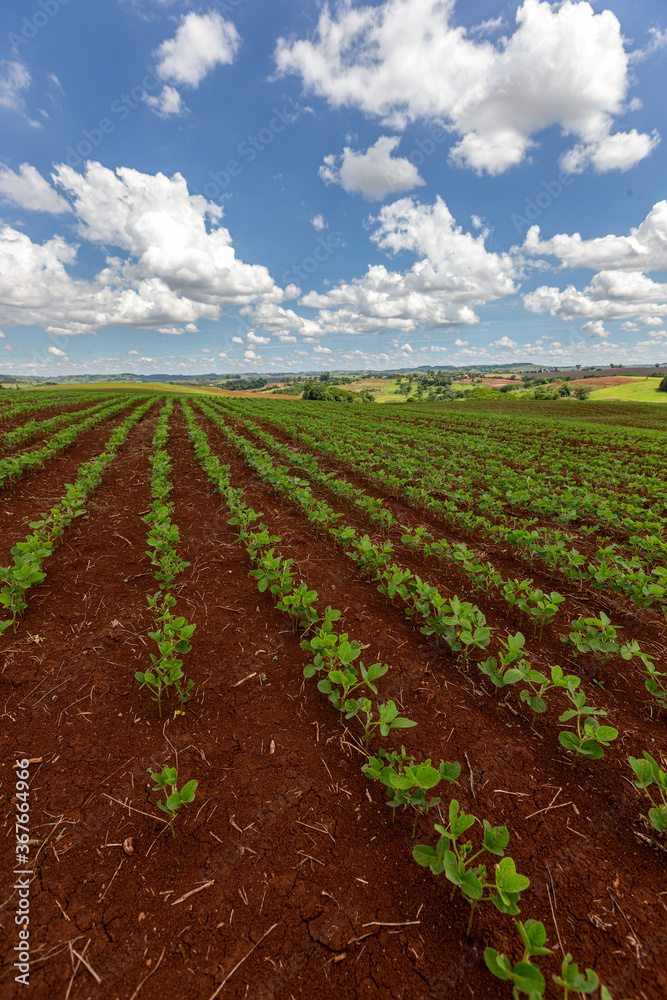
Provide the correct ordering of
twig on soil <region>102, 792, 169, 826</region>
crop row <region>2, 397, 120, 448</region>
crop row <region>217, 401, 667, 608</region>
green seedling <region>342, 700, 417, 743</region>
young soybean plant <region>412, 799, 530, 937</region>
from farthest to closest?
crop row <region>2, 397, 120, 448</region>
crop row <region>217, 401, 667, 608</region>
green seedling <region>342, 700, 417, 743</region>
twig on soil <region>102, 792, 169, 826</region>
young soybean plant <region>412, 799, 530, 937</region>

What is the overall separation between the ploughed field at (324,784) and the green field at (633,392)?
276 ft

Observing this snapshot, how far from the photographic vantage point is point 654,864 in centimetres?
228

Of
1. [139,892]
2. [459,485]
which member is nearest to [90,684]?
[139,892]

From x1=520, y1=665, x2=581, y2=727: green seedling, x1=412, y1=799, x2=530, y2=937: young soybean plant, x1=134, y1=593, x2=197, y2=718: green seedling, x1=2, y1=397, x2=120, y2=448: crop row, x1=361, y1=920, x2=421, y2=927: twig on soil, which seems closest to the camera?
x1=412, y1=799, x2=530, y2=937: young soybean plant

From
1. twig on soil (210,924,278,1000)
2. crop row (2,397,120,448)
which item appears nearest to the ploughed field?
twig on soil (210,924,278,1000)

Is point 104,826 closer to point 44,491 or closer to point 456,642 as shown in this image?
point 456,642

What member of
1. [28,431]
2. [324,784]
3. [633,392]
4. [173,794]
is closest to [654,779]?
[324,784]

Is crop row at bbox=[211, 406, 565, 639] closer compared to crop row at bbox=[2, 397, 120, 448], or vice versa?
crop row at bbox=[211, 406, 565, 639]

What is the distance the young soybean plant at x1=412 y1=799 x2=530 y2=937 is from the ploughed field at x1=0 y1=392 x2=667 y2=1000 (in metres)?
0.01

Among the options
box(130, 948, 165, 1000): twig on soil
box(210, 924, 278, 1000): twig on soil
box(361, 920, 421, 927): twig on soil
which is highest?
box(130, 948, 165, 1000): twig on soil

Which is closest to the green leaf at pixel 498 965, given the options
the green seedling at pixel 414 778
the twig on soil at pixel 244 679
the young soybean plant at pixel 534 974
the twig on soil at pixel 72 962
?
the young soybean plant at pixel 534 974

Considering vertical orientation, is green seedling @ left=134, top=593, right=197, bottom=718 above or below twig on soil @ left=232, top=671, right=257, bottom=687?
above

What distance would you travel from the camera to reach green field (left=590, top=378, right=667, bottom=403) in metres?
68.4

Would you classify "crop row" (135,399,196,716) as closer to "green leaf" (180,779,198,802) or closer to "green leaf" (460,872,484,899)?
"green leaf" (180,779,198,802)
